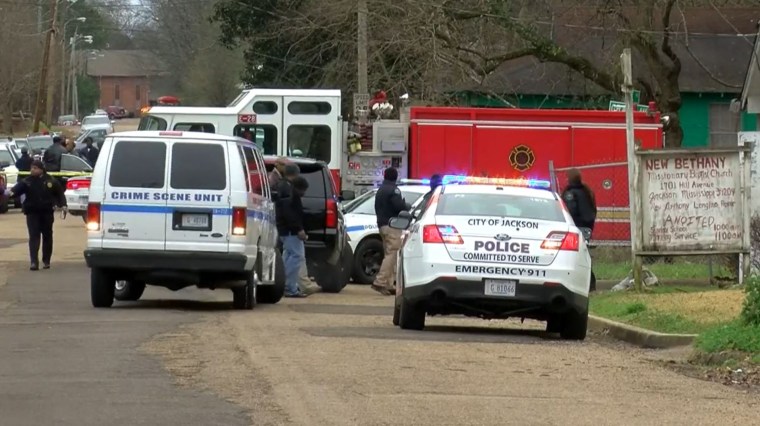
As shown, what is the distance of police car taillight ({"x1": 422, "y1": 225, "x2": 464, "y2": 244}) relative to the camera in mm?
13461

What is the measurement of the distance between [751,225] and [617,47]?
13.6m

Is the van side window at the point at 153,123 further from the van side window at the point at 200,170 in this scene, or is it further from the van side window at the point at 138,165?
the van side window at the point at 200,170

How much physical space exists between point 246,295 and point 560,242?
4580 millimetres

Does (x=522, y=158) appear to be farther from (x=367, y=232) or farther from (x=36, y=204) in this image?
(x=36, y=204)

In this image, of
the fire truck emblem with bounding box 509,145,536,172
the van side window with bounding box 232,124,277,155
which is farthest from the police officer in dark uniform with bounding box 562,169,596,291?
the van side window with bounding box 232,124,277,155

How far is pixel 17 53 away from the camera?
257 ft

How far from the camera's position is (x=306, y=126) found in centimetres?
2583

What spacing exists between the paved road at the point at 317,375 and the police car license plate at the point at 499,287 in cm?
49

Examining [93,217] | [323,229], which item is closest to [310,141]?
[323,229]

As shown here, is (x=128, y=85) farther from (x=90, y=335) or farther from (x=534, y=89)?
(x=90, y=335)

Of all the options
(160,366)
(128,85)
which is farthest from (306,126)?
(128,85)

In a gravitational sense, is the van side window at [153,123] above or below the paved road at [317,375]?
above

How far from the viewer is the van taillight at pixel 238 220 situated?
15516 mm

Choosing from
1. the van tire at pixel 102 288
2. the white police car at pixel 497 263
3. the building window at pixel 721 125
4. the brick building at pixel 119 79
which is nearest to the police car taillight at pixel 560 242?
the white police car at pixel 497 263
